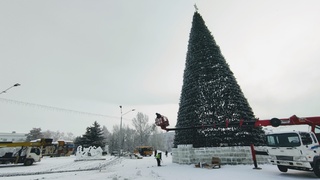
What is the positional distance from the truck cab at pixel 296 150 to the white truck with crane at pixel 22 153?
29.2 m

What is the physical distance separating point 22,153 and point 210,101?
27538 millimetres

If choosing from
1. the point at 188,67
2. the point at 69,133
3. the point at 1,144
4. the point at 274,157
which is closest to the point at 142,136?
the point at 1,144

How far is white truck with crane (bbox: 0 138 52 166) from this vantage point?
24594 millimetres

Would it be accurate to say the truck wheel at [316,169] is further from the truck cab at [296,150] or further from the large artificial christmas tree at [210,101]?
the large artificial christmas tree at [210,101]

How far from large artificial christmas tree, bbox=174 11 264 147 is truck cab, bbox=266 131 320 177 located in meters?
3.95

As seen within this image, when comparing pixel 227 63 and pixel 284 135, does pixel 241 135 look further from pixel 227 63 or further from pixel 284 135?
pixel 227 63

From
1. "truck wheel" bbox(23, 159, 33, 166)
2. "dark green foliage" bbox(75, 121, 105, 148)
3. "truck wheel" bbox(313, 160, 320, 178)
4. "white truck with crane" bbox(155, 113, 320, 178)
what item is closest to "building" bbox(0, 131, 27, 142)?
"dark green foliage" bbox(75, 121, 105, 148)

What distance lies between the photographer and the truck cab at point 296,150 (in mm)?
9398

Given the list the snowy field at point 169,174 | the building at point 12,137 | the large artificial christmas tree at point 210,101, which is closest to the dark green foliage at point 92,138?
the building at point 12,137

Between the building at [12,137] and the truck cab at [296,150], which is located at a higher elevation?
the building at [12,137]

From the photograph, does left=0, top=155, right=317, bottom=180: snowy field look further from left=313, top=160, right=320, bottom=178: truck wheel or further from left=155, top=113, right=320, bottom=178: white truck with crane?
left=155, top=113, right=320, bottom=178: white truck with crane

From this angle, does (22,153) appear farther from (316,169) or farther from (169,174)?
(316,169)

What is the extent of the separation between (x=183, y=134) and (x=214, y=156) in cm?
384

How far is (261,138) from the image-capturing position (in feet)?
53.0
